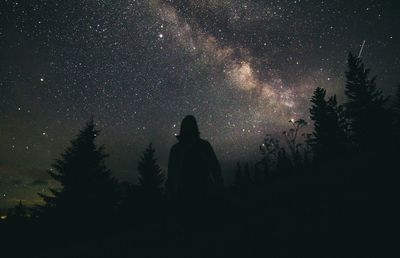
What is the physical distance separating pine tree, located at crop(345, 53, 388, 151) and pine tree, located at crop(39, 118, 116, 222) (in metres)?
22.6

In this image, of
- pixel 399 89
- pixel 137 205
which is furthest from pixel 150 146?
pixel 399 89

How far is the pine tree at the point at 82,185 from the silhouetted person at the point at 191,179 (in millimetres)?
12670

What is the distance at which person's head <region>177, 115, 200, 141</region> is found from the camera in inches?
176

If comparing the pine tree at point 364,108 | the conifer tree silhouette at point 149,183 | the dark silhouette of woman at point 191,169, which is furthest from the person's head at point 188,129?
the pine tree at point 364,108

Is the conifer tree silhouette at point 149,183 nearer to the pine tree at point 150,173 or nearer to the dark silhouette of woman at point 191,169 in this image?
the pine tree at point 150,173

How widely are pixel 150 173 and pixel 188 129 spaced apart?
22.6 meters

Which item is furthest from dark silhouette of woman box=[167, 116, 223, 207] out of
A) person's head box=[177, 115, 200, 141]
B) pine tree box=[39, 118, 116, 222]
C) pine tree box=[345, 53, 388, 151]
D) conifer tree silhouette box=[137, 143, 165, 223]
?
pine tree box=[345, 53, 388, 151]

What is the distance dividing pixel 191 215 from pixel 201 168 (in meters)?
0.80

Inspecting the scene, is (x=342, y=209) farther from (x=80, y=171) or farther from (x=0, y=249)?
(x=0, y=249)

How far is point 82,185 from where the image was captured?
15.5 metres

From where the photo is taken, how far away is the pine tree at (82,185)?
14.7 meters

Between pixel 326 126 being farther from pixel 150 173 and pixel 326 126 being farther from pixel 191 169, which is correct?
pixel 191 169

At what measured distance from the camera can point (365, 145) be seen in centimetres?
2377

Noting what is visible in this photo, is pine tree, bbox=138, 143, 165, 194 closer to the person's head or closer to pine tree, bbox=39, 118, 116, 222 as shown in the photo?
pine tree, bbox=39, 118, 116, 222
